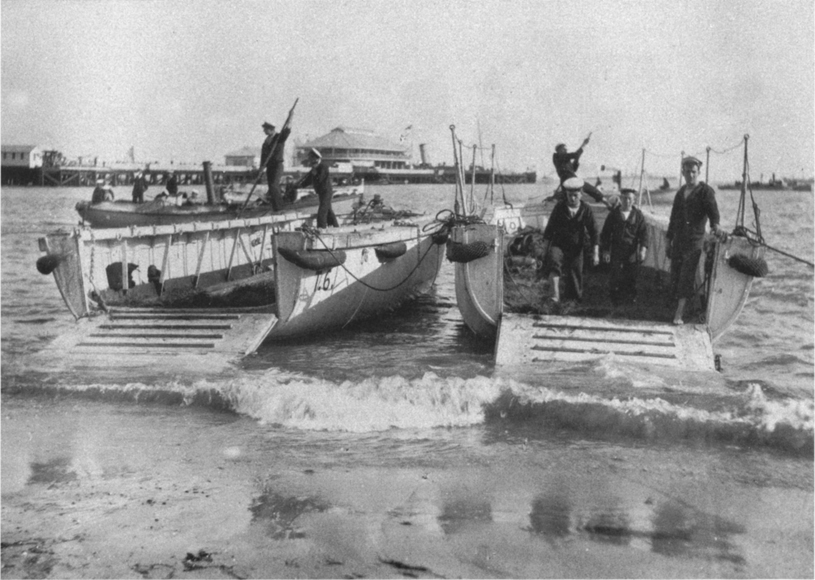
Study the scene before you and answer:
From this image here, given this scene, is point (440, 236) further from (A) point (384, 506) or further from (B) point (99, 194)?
(B) point (99, 194)

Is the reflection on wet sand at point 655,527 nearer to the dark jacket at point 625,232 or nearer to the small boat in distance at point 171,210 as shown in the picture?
the dark jacket at point 625,232

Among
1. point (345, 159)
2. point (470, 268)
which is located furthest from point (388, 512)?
point (345, 159)

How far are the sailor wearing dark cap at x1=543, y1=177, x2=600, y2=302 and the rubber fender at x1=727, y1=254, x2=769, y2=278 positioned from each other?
4.97 ft

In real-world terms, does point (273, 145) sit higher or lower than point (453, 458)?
higher

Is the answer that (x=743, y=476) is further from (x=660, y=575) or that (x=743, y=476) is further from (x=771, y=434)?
(x=660, y=575)

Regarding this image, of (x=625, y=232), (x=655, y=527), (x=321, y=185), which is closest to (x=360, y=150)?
(x=321, y=185)

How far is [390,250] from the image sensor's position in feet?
33.3

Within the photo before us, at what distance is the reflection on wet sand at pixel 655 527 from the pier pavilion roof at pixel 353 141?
7439 cm

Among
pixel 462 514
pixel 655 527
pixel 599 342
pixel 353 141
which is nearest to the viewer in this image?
pixel 655 527

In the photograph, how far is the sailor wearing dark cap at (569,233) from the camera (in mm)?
8156

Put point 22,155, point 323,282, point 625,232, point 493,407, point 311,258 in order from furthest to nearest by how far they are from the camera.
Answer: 1. point 22,155
2. point 323,282
3. point 625,232
4. point 311,258
5. point 493,407

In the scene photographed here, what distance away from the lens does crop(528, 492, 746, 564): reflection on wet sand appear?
4.00m

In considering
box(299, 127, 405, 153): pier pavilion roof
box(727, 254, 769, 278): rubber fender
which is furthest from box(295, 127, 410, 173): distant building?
box(727, 254, 769, 278): rubber fender

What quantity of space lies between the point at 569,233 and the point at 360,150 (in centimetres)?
7895
